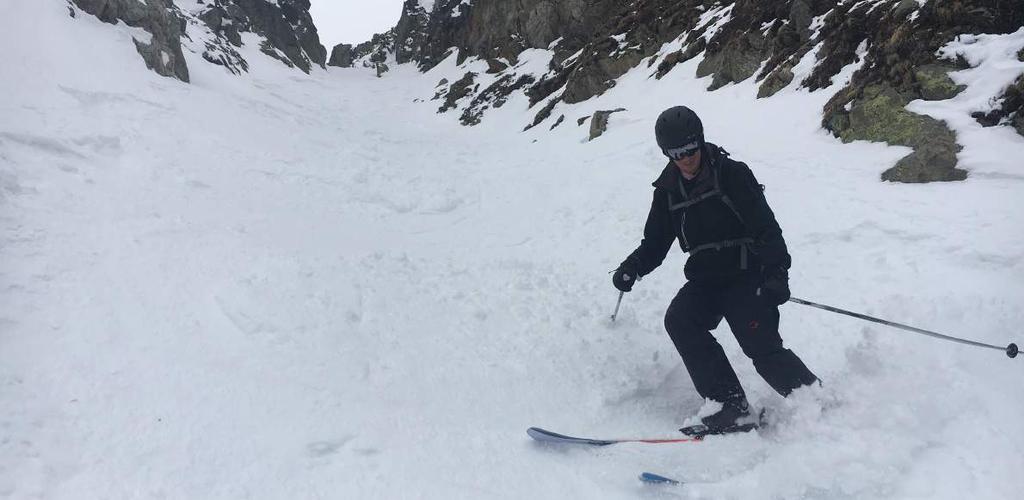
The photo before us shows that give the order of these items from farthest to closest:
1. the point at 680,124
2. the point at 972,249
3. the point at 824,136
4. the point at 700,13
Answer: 1. the point at 700,13
2. the point at 824,136
3. the point at 972,249
4. the point at 680,124

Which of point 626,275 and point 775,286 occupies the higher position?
point 626,275

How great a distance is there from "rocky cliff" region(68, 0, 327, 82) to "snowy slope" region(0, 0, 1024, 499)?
8727mm

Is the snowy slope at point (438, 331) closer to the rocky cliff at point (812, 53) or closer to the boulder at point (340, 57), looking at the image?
the rocky cliff at point (812, 53)

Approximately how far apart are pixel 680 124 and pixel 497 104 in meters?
29.8

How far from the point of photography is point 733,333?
3730 mm

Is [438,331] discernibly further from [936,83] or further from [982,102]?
[936,83]

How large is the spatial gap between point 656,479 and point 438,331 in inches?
113

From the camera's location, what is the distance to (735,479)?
2988mm

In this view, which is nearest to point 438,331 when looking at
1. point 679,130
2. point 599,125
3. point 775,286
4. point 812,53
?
point 679,130

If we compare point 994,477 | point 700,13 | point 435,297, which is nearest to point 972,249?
point 994,477

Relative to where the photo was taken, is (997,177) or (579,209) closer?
(997,177)

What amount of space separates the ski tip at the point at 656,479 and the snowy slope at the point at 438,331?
0.07 metres

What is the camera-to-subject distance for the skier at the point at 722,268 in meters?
3.44

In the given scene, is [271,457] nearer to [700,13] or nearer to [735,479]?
[735,479]
